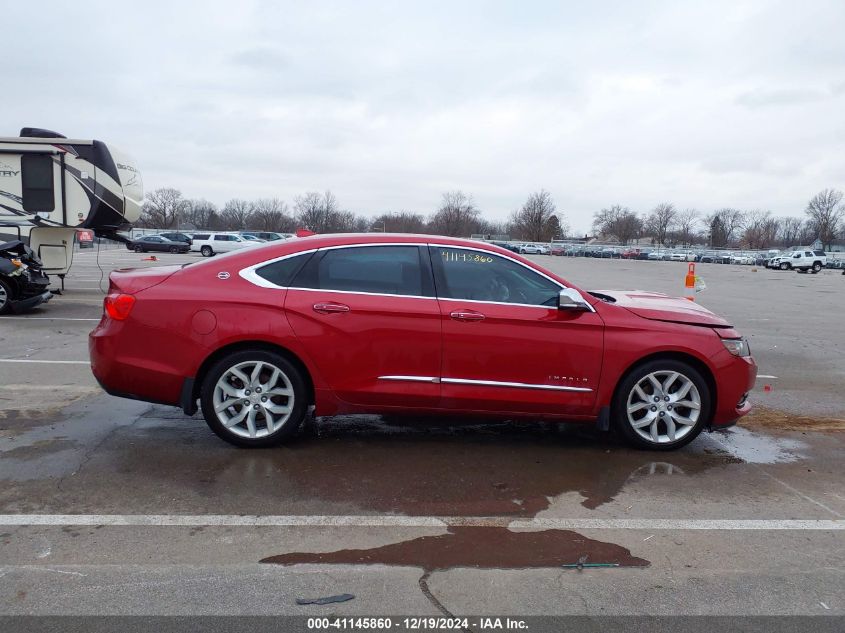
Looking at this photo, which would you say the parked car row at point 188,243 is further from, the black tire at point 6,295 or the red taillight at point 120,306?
the red taillight at point 120,306

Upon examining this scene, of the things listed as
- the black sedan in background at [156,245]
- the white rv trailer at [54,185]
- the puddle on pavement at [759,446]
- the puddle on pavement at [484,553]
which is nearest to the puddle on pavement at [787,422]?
the puddle on pavement at [759,446]

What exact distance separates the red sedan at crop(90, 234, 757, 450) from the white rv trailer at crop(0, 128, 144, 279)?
971cm

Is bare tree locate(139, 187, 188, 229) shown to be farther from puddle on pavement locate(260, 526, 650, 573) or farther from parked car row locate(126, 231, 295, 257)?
puddle on pavement locate(260, 526, 650, 573)

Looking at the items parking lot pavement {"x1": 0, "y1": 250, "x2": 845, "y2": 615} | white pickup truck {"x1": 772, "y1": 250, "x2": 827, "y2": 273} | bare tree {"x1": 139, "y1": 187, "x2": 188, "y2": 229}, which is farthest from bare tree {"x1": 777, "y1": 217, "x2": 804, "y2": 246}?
parking lot pavement {"x1": 0, "y1": 250, "x2": 845, "y2": 615}

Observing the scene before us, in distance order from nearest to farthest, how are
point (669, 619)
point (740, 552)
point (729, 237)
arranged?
point (669, 619), point (740, 552), point (729, 237)

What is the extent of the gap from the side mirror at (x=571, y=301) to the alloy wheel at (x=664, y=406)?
0.75 m

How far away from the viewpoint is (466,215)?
117 meters

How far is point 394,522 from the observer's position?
3748 mm

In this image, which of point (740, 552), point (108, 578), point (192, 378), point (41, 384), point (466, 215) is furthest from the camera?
point (466, 215)

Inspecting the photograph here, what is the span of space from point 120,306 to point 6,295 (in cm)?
857

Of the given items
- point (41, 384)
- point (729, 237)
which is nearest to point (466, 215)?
point (729, 237)

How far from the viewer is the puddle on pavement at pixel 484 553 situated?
329 cm

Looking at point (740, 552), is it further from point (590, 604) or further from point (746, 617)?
point (590, 604)

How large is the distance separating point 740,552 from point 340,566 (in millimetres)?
2170
